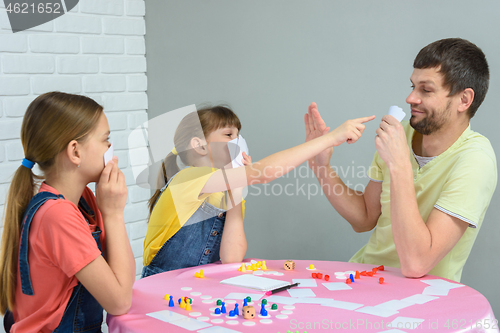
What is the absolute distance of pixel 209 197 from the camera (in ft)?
5.58

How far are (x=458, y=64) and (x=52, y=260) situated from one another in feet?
4.27

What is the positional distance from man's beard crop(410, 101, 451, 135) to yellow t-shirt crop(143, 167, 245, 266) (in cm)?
71

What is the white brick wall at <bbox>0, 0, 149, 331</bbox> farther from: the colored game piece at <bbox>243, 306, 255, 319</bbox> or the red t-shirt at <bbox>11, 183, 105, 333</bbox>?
the colored game piece at <bbox>243, 306, 255, 319</bbox>

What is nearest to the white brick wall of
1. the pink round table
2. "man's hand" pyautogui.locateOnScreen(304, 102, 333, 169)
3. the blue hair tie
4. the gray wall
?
the gray wall

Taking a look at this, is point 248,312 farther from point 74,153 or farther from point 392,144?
point 392,144

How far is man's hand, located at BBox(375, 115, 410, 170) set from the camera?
56.3 inches

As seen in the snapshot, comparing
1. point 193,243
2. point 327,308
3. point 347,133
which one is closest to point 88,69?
point 193,243

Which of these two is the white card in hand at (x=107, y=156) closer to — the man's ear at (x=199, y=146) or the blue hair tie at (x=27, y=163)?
the blue hair tie at (x=27, y=163)

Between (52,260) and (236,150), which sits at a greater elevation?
(236,150)

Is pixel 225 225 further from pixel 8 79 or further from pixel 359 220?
pixel 8 79

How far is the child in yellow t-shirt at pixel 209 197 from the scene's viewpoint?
1536 mm

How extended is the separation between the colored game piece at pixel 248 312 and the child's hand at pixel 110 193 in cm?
41

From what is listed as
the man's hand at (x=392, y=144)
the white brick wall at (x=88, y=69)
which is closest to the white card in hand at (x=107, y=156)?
the man's hand at (x=392, y=144)

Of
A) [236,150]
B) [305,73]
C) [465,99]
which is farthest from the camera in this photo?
[305,73]
